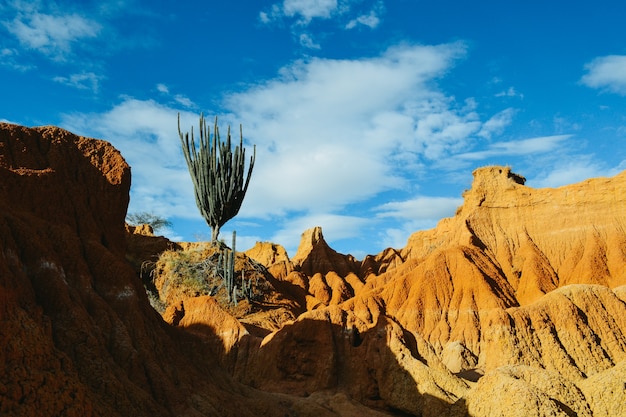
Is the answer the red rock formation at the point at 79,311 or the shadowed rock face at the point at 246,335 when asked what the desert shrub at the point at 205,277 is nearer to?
the shadowed rock face at the point at 246,335

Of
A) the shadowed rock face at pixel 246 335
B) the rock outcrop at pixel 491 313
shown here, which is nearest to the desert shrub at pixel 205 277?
the shadowed rock face at pixel 246 335

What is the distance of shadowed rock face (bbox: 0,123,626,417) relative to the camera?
1415 cm

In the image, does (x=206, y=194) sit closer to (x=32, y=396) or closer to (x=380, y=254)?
(x=380, y=254)

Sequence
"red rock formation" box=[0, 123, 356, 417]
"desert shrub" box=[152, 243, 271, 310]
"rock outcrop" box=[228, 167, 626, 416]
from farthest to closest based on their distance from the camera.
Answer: "desert shrub" box=[152, 243, 271, 310]
"rock outcrop" box=[228, 167, 626, 416]
"red rock formation" box=[0, 123, 356, 417]

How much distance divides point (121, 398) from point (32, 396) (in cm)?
328

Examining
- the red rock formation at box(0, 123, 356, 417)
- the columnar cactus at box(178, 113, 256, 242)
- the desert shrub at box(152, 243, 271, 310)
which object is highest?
the columnar cactus at box(178, 113, 256, 242)

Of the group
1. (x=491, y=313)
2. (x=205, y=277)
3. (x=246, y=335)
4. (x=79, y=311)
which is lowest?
(x=79, y=311)

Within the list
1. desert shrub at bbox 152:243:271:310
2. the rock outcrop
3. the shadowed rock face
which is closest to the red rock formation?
the shadowed rock face

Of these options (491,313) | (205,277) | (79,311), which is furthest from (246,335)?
(205,277)

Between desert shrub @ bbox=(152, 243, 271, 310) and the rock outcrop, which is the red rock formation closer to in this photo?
the rock outcrop

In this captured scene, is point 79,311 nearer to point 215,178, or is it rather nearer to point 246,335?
point 246,335

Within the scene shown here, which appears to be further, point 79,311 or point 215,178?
point 215,178

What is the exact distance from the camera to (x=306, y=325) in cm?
3125

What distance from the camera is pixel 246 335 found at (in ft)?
104
